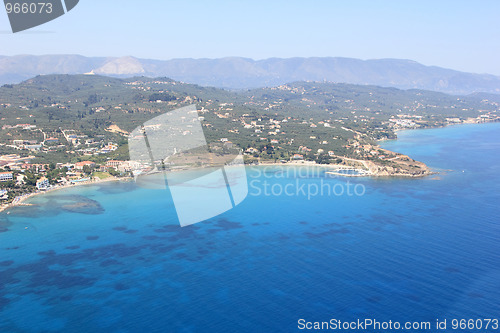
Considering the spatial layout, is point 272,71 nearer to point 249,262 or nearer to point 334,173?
point 334,173

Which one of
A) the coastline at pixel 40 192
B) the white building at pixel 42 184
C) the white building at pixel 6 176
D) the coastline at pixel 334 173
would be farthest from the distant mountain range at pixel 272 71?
the white building at pixel 6 176

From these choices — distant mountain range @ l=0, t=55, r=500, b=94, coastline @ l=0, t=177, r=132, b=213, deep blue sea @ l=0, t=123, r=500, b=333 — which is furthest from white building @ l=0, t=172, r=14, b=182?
distant mountain range @ l=0, t=55, r=500, b=94

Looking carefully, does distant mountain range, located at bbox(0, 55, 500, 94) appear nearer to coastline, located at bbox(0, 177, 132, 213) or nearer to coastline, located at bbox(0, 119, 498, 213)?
coastline, located at bbox(0, 119, 498, 213)

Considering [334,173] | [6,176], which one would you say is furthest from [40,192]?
[334,173]

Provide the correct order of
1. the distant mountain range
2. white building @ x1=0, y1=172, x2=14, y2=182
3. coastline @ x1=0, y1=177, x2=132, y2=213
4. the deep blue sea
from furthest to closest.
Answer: the distant mountain range → white building @ x1=0, y1=172, x2=14, y2=182 → coastline @ x1=0, y1=177, x2=132, y2=213 → the deep blue sea

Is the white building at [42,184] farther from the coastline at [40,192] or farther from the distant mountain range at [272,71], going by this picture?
the distant mountain range at [272,71]
